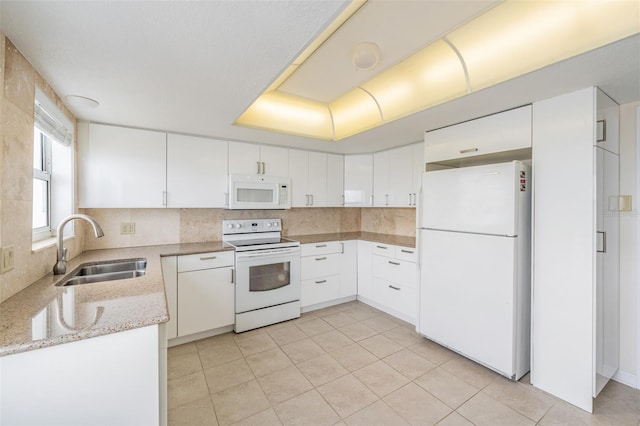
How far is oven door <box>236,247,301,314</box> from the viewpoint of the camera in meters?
2.84

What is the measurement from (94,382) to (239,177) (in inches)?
89.7

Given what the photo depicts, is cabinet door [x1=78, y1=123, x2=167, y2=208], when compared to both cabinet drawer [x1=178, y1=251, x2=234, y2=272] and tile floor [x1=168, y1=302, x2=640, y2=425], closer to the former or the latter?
cabinet drawer [x1=178, y1=251, x2=234, y2=272]

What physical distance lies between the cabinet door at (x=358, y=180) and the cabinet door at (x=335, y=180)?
62mm

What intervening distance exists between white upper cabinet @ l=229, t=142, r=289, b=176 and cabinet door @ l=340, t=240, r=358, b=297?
1.30 m

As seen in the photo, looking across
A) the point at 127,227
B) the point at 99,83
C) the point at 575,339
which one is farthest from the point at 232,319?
the point at 575,339

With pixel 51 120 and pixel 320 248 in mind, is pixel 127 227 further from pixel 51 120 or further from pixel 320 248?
pixel 320 248

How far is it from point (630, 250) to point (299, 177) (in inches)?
123

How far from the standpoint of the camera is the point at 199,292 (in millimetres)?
2654

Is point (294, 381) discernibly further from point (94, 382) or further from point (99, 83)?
point (99, 83)

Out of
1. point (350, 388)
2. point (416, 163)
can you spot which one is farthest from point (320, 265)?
point (416, 163)

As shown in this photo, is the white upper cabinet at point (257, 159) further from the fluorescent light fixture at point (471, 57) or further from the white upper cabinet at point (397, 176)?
the white upper cabinet at point (397, 176)

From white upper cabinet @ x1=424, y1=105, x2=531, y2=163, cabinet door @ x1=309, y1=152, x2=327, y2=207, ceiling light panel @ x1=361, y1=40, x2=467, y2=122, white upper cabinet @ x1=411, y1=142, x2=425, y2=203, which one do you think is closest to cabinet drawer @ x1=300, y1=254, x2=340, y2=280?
cabinet door @ x1=309, y1=152, x2=327, y2=207

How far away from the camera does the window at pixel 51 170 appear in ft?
5.82

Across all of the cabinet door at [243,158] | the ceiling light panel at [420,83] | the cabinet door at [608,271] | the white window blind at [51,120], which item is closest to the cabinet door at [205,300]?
the cabinet door at [243,158]
